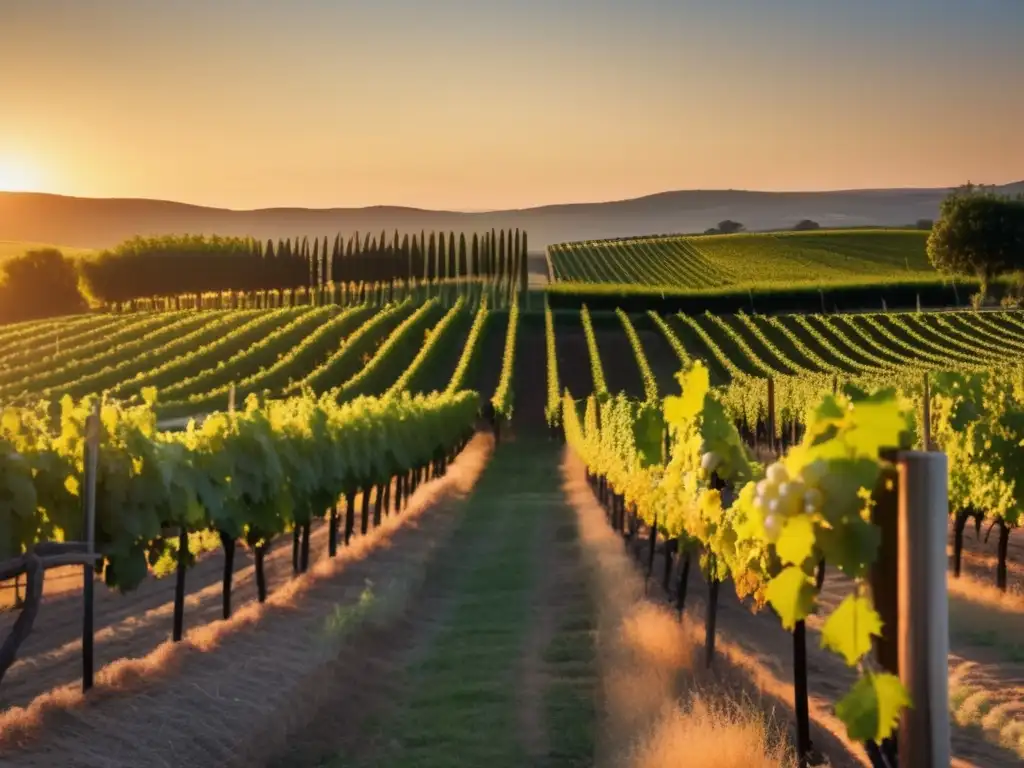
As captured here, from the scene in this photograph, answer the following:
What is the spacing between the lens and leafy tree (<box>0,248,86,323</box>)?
110 m

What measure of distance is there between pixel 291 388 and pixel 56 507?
52120 millimetres

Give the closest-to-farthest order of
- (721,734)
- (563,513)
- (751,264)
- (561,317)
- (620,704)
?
(721,734), (620,704), (563,513), (561,317), (751,264)

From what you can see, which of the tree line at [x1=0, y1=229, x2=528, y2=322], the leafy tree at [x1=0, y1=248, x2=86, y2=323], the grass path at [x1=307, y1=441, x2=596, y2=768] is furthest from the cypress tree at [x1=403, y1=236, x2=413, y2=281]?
the grass path at [x1=307, y1=441, x2=596, y2=768]

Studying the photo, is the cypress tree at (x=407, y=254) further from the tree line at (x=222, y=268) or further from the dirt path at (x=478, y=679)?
the dirt path at (x=478, y=679)

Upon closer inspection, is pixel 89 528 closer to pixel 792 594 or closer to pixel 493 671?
pixel 493 671

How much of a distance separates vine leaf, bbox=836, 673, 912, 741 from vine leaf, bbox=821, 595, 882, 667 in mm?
Result: 97

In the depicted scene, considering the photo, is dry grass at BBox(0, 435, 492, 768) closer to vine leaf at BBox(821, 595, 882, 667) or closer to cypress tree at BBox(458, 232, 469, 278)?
vine leaf at BBox(821, 595, 882, 667)

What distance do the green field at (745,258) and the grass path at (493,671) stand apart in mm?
88574

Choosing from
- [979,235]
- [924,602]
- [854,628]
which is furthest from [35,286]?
[924,602]

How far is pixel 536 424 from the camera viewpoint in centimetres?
6219

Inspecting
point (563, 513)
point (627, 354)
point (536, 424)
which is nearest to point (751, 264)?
point (627, 354)

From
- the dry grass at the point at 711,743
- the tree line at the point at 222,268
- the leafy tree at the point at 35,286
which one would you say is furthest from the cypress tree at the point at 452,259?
the dry grass at the point at 711,743

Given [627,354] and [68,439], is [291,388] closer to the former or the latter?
[627,354]

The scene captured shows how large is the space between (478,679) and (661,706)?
2.29 m
